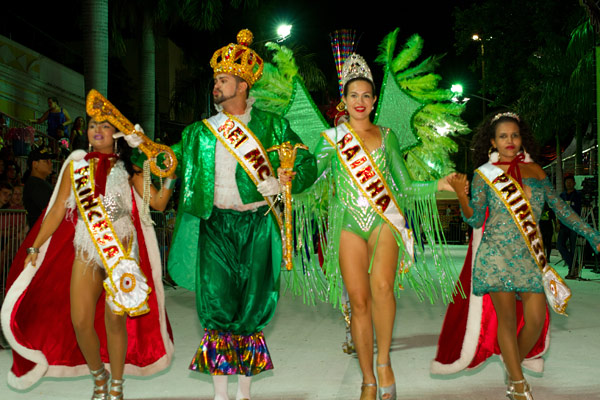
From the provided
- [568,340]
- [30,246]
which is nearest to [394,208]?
[30,246]

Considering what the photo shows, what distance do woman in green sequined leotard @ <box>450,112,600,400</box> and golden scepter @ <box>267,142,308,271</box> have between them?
98 centimetres

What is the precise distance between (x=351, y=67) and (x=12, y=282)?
2.57 metres

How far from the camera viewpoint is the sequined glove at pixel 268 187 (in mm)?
4004

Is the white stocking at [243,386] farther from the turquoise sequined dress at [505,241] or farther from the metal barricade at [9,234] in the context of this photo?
the metal barricade at [9,234]

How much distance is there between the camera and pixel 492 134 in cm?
443

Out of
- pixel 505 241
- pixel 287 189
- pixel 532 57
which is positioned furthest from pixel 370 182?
pixel 532 57

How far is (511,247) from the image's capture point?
412 centimetres

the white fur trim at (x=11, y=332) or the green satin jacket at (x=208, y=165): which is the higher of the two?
the green satin jacket at (x=208, y=165)

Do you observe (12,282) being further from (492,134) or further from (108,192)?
(492,134)

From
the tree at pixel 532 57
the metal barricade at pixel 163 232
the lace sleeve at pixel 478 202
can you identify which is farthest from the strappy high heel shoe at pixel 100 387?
the tree at pixel 532 57

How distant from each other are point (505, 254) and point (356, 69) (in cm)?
153

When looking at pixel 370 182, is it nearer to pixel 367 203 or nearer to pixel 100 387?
pixel 367 203

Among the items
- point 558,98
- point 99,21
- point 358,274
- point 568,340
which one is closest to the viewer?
point 358,274

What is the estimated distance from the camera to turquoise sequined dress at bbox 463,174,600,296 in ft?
13.3
